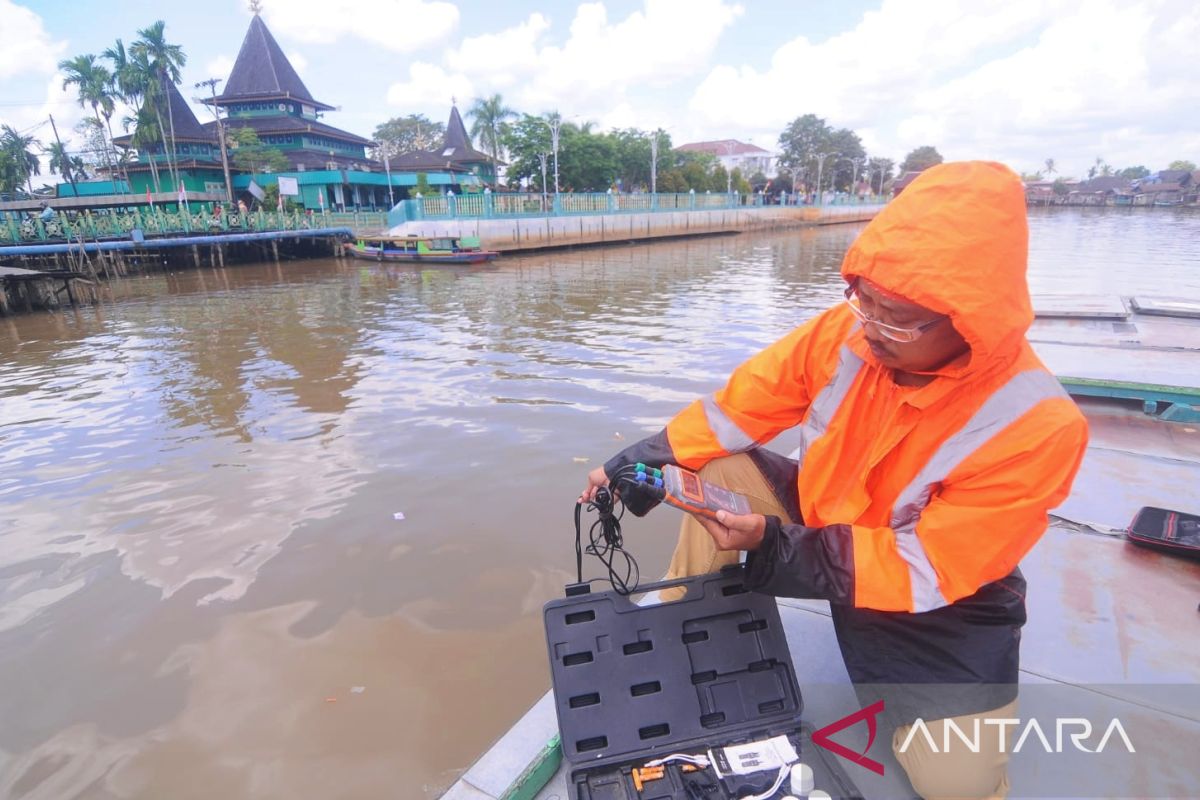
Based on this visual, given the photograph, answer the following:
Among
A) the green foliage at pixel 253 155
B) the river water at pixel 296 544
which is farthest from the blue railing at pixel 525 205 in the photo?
the river water at pixel 296 544

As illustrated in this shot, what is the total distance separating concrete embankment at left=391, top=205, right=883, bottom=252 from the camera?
27.2m

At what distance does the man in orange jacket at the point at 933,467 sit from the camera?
133 centimetres

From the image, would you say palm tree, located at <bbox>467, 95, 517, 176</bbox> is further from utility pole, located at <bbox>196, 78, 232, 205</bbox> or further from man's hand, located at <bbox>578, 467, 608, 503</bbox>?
man's hand, located at <bbox>578, 467, 608, 503</bbox>

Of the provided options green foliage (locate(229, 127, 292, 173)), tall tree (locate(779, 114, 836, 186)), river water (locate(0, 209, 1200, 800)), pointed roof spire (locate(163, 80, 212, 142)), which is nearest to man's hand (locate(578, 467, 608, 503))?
river water (locate(0, 209, 1200, 800))

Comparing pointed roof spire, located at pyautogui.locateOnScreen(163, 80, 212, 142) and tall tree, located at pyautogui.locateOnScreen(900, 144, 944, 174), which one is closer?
pointed roof spire, located at pyautogui.locateOnScreen(163, 80, 212, 142)

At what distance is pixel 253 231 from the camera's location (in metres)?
26.2

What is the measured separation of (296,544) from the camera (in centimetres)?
384

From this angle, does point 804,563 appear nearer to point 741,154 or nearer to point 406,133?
point 406,133

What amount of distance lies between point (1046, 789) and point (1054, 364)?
12.3 feet

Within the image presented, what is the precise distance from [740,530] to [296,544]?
3237 mm

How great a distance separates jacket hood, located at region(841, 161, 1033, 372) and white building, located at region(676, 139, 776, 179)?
9913cm

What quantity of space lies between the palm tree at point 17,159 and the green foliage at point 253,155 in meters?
18.4

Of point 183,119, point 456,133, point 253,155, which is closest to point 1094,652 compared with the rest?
point 253,155

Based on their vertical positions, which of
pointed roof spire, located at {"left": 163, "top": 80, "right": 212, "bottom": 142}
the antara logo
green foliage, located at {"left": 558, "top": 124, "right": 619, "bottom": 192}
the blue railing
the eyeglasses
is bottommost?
the antara logo
